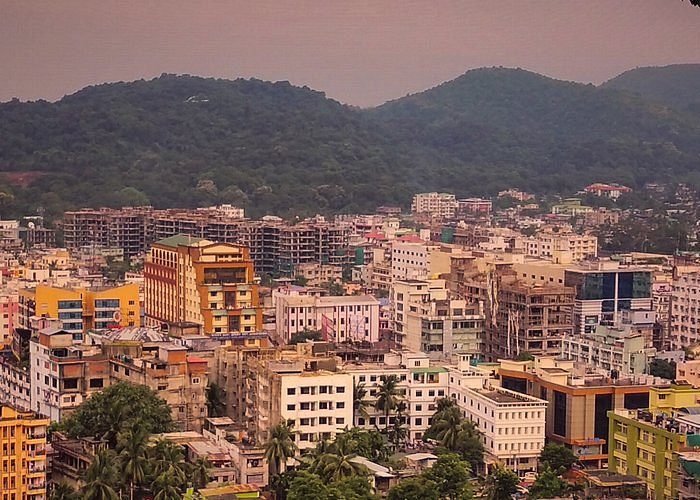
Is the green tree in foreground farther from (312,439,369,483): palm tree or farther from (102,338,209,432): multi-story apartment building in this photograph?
(102,338,209,432): multi-story apartment building

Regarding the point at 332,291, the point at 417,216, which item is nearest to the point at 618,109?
the point at 417,216

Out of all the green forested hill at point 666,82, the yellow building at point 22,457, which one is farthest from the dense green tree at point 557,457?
the green forested hill at point 666,82

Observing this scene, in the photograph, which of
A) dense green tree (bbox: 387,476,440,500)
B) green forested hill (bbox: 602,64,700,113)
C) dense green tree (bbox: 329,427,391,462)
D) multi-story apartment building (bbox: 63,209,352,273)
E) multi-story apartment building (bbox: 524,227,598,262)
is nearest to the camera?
dense green tree (bbox: 387,476,440,500)

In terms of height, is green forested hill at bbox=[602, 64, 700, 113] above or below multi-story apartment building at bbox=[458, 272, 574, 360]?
above

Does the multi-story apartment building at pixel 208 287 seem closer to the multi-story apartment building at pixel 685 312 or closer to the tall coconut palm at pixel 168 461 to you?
the multi-story apartment building at pixel 685 312

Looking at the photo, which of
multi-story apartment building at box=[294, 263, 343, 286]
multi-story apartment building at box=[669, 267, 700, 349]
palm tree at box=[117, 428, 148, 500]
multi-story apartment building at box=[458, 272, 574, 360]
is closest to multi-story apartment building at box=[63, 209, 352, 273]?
multi-story apartment building at box=[294, 263, 343, 286]

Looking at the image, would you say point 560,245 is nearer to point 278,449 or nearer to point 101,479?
point 278,449

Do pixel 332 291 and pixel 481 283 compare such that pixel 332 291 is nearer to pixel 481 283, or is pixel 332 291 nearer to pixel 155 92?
pixel 481 283

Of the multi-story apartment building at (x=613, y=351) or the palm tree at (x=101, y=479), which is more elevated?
the multi-story apartment building at (x=613, y=351)
